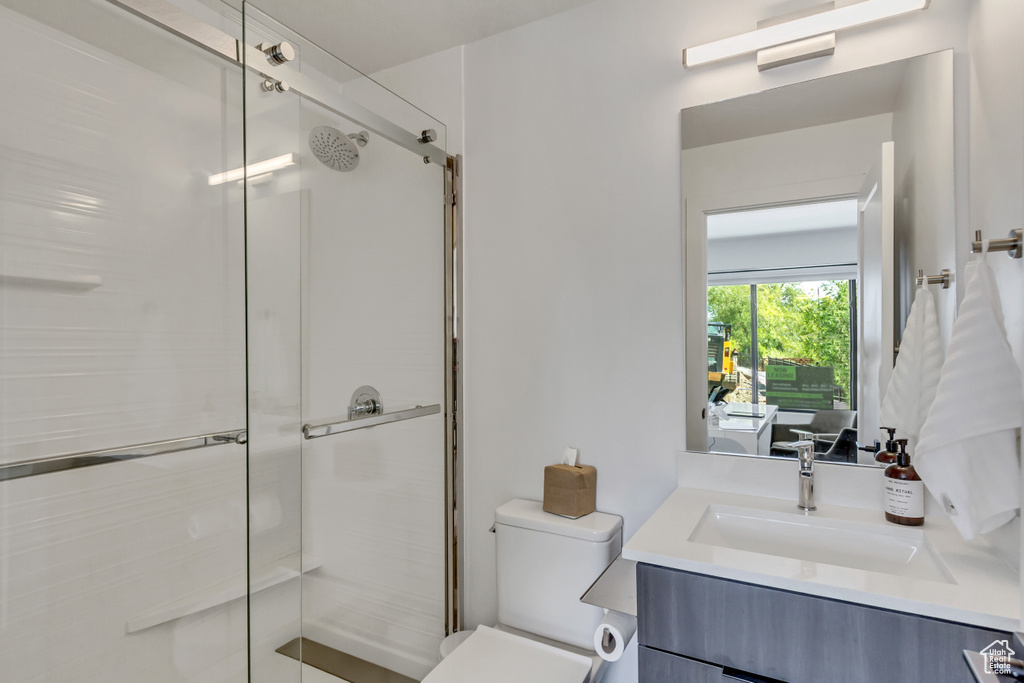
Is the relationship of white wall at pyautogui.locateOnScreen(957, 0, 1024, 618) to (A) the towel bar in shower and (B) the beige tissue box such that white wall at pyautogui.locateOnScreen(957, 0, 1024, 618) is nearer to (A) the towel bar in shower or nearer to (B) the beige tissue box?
(B) the beige tissue box

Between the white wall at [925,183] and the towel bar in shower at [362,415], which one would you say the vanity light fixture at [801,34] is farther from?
the towel bar in shower at [362,415]

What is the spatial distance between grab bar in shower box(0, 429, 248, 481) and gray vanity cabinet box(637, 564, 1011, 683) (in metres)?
1.00

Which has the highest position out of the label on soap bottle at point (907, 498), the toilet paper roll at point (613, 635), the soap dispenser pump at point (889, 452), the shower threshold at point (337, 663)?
the soap dispenser pump at point (889, 452)

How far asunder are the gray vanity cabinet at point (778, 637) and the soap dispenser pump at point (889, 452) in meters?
0.54

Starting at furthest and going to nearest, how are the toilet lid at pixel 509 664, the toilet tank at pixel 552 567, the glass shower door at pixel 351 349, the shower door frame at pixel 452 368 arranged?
the shower door frame at pixel 452 368 → the toilet tank at pixel 552 567 → the toilet lid at pixel 509 664 → the glass shower door at pixel 351 349

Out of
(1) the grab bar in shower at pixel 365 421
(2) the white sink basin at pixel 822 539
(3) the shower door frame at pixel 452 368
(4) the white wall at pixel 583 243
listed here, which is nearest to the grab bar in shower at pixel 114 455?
(1) the grab bar in shower at pixel 365 421

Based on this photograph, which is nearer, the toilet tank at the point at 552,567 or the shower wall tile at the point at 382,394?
the shower wall tile at the point at 382,394

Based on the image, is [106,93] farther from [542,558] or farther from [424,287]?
[542,558]

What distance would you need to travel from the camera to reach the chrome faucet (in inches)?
52.9

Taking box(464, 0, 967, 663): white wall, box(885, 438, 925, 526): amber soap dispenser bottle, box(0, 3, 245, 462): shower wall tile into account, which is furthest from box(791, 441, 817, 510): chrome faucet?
box(0, 3, 245, 462): shower wall tile

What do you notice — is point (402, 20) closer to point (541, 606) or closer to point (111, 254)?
point (111, 254)

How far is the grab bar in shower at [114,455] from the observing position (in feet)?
3.74

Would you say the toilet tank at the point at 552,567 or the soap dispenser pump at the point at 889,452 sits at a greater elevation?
the soap dispenser pump at the point at 889,452
